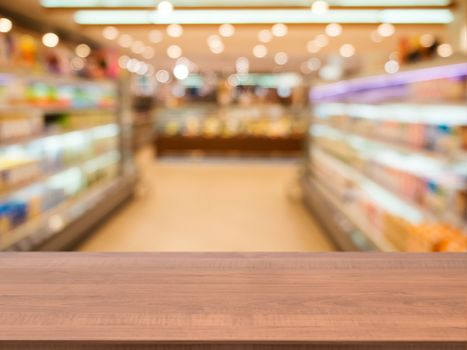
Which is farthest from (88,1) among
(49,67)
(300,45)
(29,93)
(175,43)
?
(300,45)

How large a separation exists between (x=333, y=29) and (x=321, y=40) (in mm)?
2030

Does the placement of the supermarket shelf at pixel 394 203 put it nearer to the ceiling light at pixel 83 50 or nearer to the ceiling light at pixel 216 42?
the ceiling light at pixel 216 42

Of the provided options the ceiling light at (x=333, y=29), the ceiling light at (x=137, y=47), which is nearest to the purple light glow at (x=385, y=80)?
the ceiling light at (x=333, y=29)

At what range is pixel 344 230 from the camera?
5.48 meters

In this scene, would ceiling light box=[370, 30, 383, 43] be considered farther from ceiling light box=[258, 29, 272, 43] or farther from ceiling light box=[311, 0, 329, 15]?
ceiling light box=[311, 0, 329, 15]

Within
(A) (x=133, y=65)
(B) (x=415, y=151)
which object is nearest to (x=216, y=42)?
(A) (x=133, y=65)

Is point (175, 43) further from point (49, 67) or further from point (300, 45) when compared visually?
point (49, 67)

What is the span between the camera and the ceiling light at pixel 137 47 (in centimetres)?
1119

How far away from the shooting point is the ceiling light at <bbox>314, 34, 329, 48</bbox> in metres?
9.63

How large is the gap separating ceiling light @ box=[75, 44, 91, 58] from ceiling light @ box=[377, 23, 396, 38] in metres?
5.03

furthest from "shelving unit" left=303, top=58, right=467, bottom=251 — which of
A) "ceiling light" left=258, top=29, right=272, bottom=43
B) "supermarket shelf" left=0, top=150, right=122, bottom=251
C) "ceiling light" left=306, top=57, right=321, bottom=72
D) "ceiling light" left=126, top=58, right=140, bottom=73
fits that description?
"ceiling light" left=306, top=57, right=321, bottom=72

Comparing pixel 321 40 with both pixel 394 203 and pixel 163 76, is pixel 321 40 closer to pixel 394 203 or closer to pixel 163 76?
pixel 394 203

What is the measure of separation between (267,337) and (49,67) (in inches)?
226

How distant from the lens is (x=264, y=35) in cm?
960
